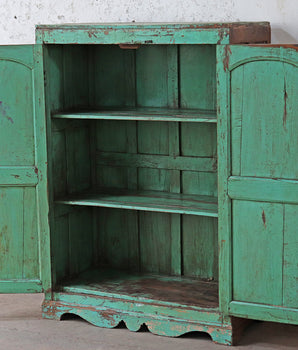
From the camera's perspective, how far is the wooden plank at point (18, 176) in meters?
4.12

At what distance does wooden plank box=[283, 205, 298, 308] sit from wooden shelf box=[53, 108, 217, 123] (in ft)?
2.02

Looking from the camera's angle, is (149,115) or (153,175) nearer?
(149,115)

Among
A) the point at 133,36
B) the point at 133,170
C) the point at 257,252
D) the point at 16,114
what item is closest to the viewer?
the point at 257,252

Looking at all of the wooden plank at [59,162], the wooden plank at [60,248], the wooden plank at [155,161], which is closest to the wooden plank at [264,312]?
the wooden plank at [155,161]

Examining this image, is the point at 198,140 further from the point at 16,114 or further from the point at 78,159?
the point at 16,114

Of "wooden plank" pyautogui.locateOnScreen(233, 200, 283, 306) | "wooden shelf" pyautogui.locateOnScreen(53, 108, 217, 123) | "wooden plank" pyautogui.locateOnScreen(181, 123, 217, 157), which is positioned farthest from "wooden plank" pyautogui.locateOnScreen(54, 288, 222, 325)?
"wooden shelf" pyautogui.locateOnScreen(53, 108, 217, 123)

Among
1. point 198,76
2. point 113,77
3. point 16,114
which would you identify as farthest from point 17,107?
point 198,76

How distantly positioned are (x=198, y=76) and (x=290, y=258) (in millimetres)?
1223

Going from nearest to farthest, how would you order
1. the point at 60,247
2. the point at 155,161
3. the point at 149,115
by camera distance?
the point at 149,115 → the point at 60,247 → the point at 155,161

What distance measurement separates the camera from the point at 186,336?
403cm

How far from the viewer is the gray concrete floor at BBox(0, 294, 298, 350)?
3.91 m

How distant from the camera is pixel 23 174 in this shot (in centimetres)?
413

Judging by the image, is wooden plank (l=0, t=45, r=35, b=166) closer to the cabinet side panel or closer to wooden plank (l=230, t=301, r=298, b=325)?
the cabinet side panel

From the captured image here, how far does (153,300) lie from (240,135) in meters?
1.08
